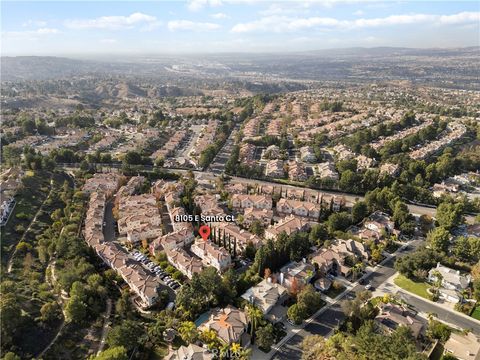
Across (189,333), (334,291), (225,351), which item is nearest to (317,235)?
(334,291)

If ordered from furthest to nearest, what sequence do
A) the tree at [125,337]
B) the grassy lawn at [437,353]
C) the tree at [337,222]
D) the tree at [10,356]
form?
the tree at [337,222], the grassy lawn at [437,353], the tree at [125,337], the tree at [10,356]

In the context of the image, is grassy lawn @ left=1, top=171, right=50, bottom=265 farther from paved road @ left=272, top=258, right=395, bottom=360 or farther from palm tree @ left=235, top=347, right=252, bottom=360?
paved road @ left=272, top=258, right=395, bottom=360

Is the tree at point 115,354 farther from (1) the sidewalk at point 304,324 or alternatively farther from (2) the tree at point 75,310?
(1) the sidewalk at point 304,324

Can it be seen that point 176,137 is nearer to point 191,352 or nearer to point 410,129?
point 410,129

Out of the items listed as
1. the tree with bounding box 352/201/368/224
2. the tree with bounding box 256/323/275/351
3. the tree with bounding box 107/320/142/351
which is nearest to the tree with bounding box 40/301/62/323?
the tree with bounding box 107/320/142/351

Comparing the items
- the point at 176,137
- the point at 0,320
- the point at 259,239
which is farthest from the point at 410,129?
the point at 0,320

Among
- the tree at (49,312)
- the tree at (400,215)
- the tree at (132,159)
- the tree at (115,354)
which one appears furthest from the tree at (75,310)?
the tree at (132,159)
